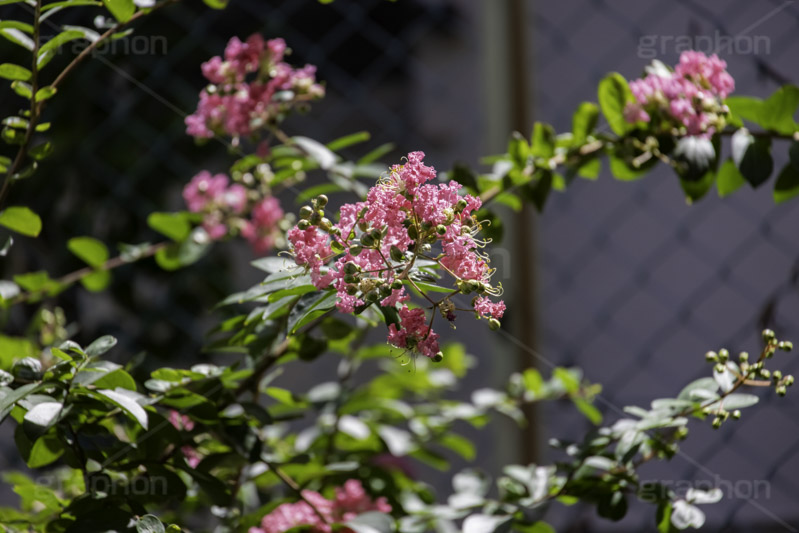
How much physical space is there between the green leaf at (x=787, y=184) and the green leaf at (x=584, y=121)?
7.4 inches

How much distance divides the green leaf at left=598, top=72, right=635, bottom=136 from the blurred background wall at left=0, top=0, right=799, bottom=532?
21.1 inches

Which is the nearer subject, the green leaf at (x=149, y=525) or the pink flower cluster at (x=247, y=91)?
the green leaf at (x=149, y=525)

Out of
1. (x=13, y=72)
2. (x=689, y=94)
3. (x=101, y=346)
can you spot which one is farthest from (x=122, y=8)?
(x=689, y=94)

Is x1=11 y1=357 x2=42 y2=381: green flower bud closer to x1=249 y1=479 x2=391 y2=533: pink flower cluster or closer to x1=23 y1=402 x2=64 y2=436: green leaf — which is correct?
x1=23 y1=402 x2=64 y2=436: green leaf

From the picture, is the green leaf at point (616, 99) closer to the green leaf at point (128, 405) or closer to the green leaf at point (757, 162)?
the green leaf at point (757, 162)

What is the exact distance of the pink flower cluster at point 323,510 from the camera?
0.74 metres

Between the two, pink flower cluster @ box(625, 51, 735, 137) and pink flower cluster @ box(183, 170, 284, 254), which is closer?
pink flower cluster @ box(625, 51, 735, 137)

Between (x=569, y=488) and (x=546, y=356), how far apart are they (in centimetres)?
85

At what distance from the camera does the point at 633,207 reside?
5.26ft

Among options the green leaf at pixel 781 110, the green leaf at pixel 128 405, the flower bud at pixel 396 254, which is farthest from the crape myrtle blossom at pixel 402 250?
the green leaf at pixel 781 110

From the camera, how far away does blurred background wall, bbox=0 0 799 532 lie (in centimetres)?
138

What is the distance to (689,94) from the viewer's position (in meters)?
0.74

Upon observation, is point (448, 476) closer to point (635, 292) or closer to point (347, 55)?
point (635, 292)

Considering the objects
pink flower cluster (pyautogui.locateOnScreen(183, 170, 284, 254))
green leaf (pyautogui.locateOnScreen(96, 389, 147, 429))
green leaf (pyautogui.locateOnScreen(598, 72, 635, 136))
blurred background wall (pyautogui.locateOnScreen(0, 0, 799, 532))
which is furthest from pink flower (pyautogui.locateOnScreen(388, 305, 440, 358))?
blurred background wall (pyautogui.locateOnScreen(0, 0, 799, 532))
